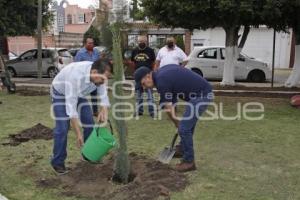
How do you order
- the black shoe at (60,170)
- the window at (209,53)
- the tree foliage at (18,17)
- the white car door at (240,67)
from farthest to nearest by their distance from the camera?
the window at (209,53)
the white car door at (240,67)
the tree foliage at (18,17)
the black shoe at (60,170)

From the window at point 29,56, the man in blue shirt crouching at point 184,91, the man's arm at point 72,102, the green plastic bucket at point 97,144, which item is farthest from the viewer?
the window at point 29,56

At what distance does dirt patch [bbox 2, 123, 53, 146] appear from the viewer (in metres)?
7.67

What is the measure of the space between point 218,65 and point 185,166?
548 inches

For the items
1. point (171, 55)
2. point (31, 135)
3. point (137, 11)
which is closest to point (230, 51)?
point (137, 11)

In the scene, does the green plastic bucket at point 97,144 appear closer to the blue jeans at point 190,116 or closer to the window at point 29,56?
the blue jeans at point 190,116

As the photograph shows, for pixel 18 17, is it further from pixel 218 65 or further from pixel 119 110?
pixel 119 110

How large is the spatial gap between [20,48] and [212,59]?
24.1m

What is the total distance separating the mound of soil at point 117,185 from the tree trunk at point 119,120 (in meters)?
0.13

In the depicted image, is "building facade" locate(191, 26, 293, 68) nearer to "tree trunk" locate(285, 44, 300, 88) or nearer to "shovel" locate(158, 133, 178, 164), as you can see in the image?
"tree trunk" locate(285, 44, 300, 88)

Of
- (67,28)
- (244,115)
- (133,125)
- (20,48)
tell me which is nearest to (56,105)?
(133,125)

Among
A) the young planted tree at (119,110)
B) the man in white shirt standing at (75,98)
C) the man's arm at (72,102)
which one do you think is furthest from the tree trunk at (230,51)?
the man's arm at (72,102)

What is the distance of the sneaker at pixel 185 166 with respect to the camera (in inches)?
231

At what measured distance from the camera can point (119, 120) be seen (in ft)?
17.7

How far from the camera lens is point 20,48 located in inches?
1551
